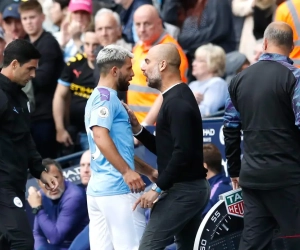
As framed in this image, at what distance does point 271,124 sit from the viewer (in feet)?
21.6

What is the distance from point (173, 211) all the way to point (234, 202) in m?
0.57

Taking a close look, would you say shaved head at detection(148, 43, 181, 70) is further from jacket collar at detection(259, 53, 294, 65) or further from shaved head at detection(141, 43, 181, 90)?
jacket collar at detection(259, 53, 294, 65)

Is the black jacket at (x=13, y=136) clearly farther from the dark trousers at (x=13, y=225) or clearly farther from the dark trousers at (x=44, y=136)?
the dark trousers at (x=44, y=136)

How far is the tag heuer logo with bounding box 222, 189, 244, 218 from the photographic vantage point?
23.1 ft

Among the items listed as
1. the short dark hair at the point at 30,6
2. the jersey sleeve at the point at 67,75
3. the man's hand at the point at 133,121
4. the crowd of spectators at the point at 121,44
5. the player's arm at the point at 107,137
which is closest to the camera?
the player's arm at the point at 107,137

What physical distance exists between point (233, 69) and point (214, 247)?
3626 millimetres

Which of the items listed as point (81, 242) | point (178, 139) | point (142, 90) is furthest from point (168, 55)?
point (142, 90)

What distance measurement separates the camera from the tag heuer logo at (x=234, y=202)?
705 cm

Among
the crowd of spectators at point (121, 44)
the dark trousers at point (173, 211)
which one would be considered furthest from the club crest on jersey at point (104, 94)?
the crowd of spectators at point (121, 44)

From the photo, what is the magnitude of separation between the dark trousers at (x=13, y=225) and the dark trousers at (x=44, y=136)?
132 inches

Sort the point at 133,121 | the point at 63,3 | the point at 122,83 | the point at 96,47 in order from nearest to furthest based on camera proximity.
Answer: the point at 122,83 → the point at 133,121 → the point at 96,47 → the point at 63,3

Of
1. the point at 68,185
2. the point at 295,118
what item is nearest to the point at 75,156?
the point at 68,185

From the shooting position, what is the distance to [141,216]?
6992mm

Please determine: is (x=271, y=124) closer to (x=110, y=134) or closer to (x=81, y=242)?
(x=110, y=134)
